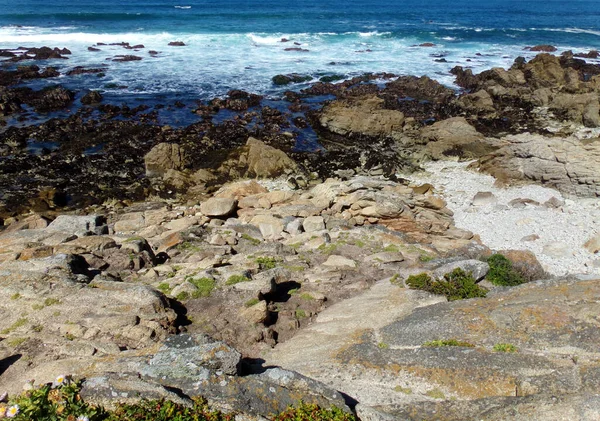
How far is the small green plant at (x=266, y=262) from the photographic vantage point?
48.2 ft

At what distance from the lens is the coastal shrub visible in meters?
14.0

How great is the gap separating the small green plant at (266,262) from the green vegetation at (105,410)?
8.30m

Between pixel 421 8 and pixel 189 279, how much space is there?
327 ft

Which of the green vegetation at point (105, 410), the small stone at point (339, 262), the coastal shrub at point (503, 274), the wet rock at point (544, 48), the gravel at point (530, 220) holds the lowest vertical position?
the gravel at point (530, 220)

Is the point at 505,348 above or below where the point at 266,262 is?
above

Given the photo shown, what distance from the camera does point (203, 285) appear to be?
12688mm

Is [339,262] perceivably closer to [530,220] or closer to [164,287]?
[164,287]

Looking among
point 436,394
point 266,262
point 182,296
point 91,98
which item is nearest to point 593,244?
point 266,262

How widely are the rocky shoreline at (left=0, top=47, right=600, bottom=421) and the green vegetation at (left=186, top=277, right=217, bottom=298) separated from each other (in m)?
0.07

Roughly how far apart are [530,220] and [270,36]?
56245 millimetres

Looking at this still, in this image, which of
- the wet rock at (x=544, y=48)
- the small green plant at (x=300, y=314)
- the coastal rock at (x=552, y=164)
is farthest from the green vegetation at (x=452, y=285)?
the wet rock at (x=544, y=48)

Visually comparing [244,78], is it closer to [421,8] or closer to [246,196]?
[246,196]

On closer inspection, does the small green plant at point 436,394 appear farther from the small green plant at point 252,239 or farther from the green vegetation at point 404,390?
the small green plant at point 252,239

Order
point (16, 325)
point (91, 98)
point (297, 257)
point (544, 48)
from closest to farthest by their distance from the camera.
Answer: point (16, 325) < point (297, 257) < point (91, 98) < point (544, 48)
